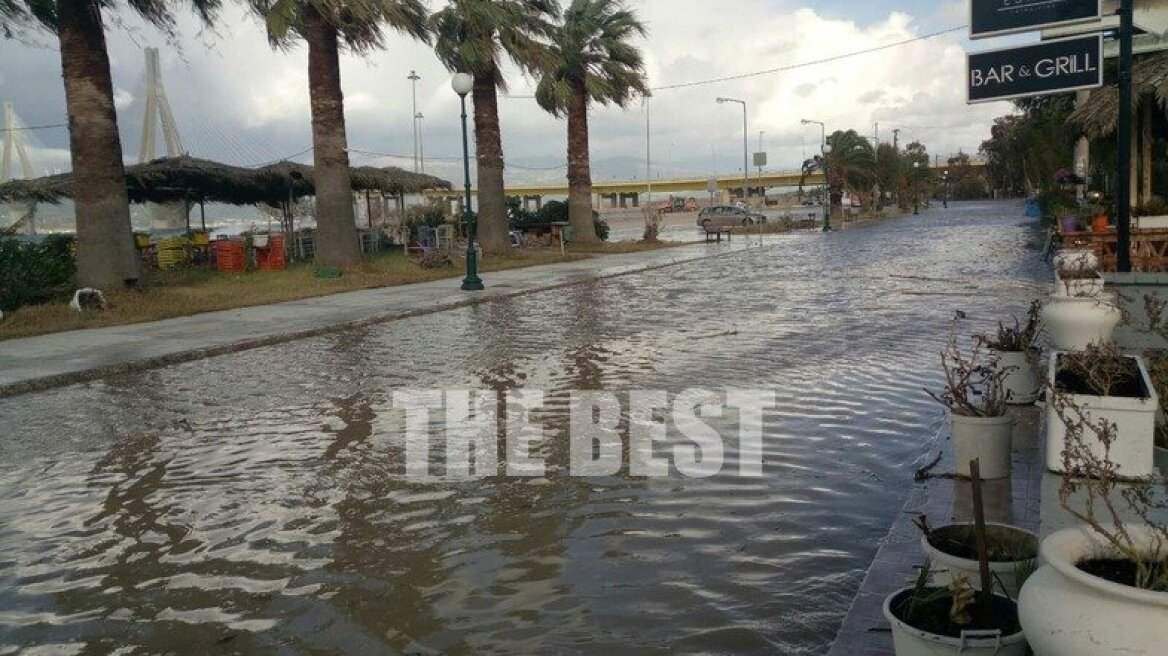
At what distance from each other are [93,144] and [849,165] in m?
56.9

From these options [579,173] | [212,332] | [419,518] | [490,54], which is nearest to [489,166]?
[490,54]

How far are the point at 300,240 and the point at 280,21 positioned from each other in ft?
31.8

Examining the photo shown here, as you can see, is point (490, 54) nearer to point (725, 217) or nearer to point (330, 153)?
point (330, 153)

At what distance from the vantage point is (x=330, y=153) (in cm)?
2372

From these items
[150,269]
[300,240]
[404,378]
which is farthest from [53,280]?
[404,378]

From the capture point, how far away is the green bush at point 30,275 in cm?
1859

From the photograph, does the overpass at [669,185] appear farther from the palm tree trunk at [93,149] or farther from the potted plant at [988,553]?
the potted plant at [988,553]

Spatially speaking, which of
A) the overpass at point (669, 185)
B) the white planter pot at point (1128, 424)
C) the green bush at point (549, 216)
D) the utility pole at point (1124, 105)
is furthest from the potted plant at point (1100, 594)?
the overpass at point (669, 185)

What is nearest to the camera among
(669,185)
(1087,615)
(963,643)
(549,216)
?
(1087,615)

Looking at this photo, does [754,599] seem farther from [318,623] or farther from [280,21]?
[280,21]

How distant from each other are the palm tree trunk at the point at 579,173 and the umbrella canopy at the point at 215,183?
16.6 ft

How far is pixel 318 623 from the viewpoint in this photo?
4379 millimetres

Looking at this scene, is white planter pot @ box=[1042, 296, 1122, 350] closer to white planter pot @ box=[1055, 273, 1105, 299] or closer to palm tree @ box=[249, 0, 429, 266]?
white planter pot @ box=[1055, 273, 1105, 299]

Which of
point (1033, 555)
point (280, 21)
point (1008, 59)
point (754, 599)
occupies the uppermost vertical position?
point (280, 21)
